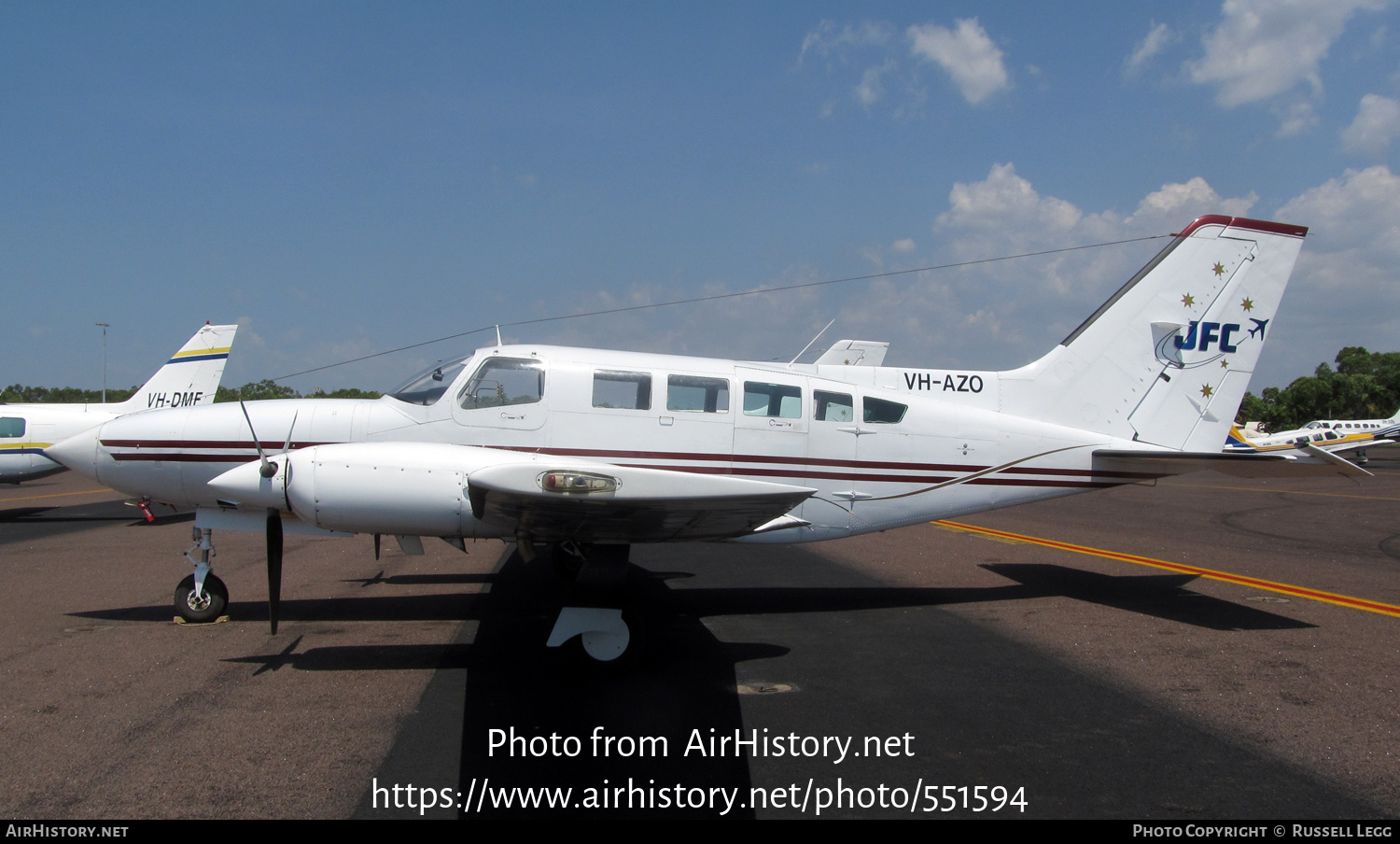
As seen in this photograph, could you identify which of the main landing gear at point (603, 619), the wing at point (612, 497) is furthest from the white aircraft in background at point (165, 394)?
the wing at point (612, 497)

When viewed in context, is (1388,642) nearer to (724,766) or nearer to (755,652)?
(755,652)

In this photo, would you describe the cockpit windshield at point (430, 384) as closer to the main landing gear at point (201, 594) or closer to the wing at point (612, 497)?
the wing at point (612, 497)

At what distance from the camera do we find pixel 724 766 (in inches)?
180

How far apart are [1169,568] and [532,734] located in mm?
10094

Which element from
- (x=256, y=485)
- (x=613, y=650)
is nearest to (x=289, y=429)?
(x=256, y=485)

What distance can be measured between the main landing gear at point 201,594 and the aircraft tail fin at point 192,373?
12.8 meters

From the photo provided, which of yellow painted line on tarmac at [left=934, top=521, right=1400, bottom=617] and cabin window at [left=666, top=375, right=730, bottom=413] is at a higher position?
cabin window at [left=666, top=375, right=730, bottom=413]

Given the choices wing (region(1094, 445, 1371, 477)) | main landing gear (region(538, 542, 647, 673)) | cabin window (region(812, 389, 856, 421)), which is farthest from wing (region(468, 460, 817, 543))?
wing (region(1094, 445, 1371, 477))

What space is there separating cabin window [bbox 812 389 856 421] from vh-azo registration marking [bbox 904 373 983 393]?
4.89 ft

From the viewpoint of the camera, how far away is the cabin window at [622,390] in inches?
289

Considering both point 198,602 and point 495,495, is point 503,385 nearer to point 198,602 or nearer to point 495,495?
point 495,495

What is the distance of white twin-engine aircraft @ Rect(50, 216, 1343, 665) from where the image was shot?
19.2 feet

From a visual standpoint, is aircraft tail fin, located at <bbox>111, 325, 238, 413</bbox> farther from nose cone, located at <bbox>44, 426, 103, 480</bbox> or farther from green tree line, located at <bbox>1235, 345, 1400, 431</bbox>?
green tree line, located at <bbox>1235, 345, 1400, 431</bbox>

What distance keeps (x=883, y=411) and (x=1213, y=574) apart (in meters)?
6.35
